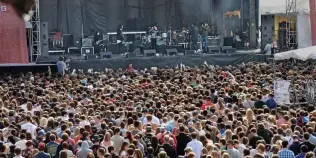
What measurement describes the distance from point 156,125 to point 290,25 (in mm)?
25520

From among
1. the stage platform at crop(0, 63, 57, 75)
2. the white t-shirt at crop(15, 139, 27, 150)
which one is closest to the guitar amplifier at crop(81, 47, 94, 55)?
the stage platform at crop(0, 63, 57, 75)

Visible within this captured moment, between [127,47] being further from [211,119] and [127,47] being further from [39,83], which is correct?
[211,119]

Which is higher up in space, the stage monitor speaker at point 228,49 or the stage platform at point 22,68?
the stage monitor speaker at point 228,49

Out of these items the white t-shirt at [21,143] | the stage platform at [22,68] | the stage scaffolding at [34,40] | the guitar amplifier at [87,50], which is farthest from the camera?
the guitar amplifier at [87,50]

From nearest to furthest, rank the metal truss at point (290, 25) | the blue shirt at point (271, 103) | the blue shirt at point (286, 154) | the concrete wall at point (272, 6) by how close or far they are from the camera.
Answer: the blue shirt at point (286, 154) → the blue shirt at point (271, 103) → the metal truss at point (290, 25) → the concrete wall at point (272, 6)

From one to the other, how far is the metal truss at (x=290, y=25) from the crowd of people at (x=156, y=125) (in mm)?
15712

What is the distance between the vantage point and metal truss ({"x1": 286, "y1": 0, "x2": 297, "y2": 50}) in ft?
117

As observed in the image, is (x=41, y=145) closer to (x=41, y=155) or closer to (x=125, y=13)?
(x=41, y=155)

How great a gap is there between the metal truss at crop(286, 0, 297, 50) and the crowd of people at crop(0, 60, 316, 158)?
1571 centimetres

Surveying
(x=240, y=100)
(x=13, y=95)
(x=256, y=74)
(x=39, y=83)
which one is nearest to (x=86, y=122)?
(x=240, y=100)

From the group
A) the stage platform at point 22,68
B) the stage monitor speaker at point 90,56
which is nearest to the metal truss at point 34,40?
the stage platform at point 22,68

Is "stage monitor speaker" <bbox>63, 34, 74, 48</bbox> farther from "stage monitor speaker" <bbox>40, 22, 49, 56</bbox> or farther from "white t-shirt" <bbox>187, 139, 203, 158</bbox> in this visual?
"white t-shirt" <bbox>187, 139, 203, 158</bbox>

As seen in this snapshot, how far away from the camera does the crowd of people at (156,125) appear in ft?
33.6

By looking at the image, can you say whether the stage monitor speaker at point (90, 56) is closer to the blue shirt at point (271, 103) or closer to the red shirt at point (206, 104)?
the blue shirt at point (271, 103)
